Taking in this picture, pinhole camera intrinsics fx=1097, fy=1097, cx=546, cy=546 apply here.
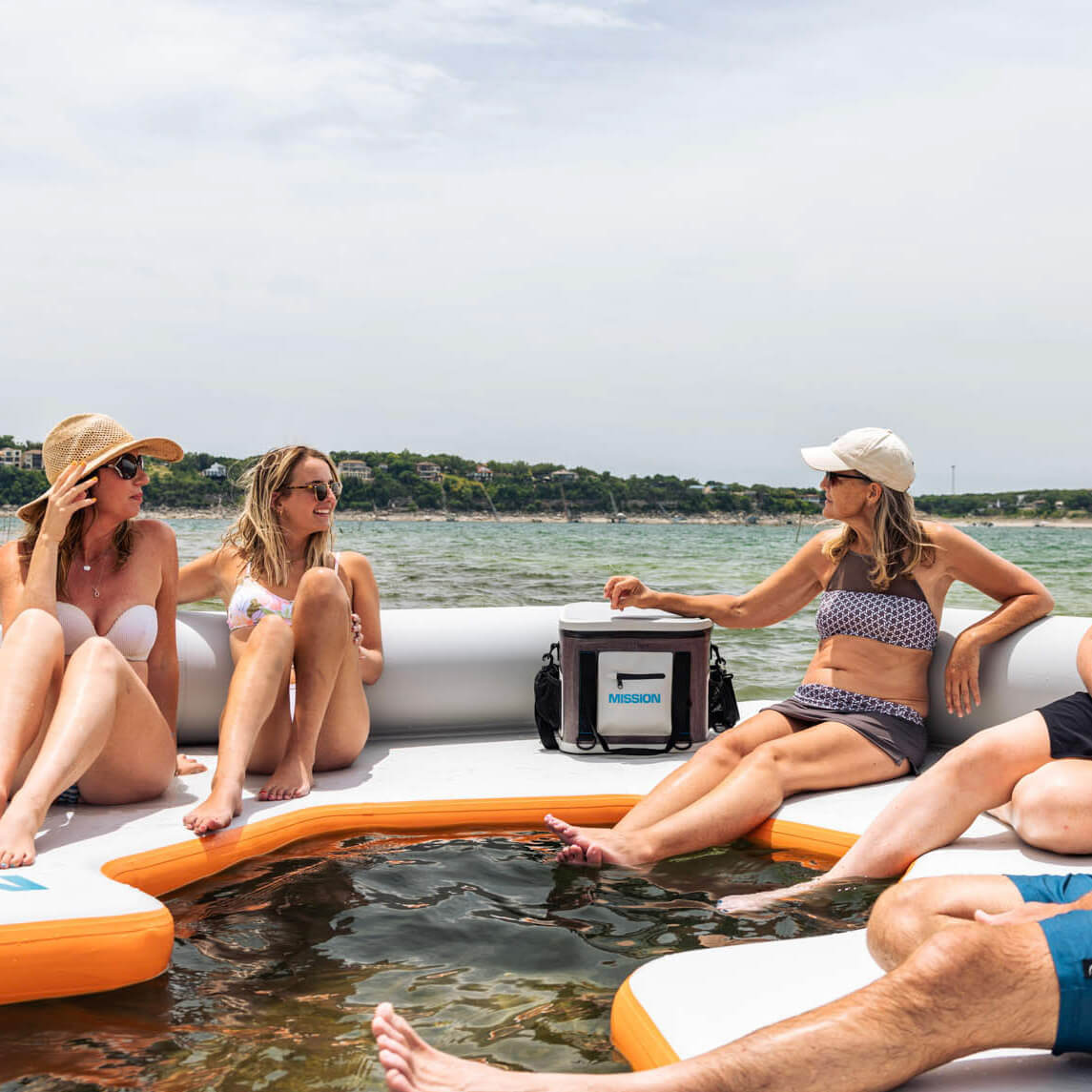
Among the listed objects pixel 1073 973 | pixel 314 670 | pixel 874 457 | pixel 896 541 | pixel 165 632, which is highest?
pixel 874 457

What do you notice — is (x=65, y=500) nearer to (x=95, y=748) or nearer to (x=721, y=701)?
(x=95, y=748)

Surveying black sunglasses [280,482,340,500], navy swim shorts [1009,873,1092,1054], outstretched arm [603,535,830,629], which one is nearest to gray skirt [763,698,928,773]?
outstretched arm [603,535,830,629]

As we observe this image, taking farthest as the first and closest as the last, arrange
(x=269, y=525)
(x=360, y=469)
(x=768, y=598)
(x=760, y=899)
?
1. (x=360, y=469)
2. (x=768, y=598)
3. (x=269, y=525)
4. (x=760, y=899)

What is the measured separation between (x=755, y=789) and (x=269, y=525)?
1.55 metres

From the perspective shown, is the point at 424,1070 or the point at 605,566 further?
the point at 605,566

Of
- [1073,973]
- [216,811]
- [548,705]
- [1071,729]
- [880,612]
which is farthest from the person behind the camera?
[548,705]

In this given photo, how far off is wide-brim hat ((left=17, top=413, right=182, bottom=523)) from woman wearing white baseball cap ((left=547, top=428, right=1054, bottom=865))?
1601mm

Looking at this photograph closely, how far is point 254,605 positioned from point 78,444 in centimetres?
67

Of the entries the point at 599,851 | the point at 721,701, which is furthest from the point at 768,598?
the point at 599,851

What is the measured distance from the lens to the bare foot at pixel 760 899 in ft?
7.69

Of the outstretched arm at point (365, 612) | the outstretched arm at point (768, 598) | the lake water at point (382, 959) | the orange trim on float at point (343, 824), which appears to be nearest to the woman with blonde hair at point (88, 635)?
the orange trim on float at point (343, 824)

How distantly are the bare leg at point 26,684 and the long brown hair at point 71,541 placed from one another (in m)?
0.25

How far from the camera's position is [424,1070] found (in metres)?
1.42

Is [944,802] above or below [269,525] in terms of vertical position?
below
